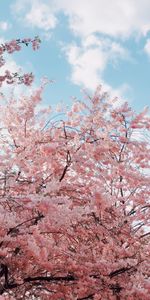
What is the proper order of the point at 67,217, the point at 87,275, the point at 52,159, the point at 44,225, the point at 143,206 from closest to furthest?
the point at 67,217 < the point at 44,225 < the point at 87,275 < the point at 52,159 < the point at 143,206

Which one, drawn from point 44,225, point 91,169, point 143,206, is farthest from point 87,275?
point 143,206

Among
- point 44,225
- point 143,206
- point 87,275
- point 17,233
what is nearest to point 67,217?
point 44,225

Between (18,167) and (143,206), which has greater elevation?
(18,167)

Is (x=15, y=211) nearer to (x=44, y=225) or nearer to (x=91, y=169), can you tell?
(x=44, y=225)

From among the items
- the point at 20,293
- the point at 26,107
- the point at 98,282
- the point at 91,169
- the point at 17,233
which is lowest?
the point at 20,293

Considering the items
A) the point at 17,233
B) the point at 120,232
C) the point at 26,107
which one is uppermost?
the point at 26,107

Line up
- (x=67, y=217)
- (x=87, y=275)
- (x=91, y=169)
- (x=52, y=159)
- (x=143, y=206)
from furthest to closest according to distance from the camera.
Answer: (x=143, y=206)
(x=91, y=169)
(x=52, y=159)
(x=87, y=275)
(x=67, y=217)

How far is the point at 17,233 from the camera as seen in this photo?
16.8 feet

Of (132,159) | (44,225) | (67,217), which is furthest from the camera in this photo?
(132,159)

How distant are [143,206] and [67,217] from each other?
520cm

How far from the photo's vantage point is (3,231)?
4.81 m

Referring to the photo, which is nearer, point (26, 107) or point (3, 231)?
point (3, 231)

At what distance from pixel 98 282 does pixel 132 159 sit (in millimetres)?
5192

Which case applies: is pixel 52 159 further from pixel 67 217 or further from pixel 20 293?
pixel 20 293
